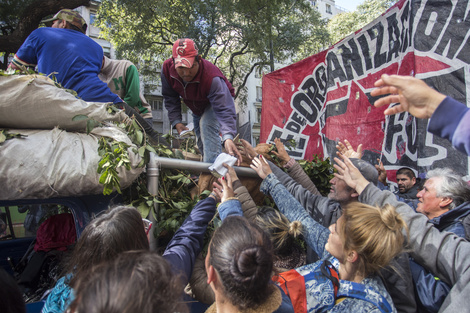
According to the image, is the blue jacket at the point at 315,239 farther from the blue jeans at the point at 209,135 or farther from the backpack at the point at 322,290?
the blue jeans at the point at 209,135

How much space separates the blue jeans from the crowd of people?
175 millimetres

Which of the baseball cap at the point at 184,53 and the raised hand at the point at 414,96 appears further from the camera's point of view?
the baseball cap at the point at 184,53

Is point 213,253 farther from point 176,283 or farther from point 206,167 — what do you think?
point 206,167

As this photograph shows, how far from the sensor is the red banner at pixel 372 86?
329cm

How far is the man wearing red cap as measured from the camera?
2619 mm

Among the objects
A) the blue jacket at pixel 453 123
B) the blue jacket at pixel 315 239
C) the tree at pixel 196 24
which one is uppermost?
the tree at pixel 196 24

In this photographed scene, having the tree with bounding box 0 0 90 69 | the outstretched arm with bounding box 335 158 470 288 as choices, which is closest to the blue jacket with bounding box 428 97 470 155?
the outstretched arm with bounding box 335 158 470 288

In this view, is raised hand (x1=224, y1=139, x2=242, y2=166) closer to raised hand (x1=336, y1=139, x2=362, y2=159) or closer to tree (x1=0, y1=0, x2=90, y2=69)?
raised hand (x1=336, y1=139, x2=362, y2=159)

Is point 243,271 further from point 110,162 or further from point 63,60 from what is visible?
point 63,60

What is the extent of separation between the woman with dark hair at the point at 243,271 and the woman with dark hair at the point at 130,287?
0.28 metres

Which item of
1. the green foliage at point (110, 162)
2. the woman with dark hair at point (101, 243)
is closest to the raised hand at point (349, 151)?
the green foliage at point (110, 162)

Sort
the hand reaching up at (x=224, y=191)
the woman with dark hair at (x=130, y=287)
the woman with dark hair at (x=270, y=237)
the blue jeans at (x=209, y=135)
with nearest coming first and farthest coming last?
the woman with dark hair at (x=130, y=287) < the woman with dark hair at (x=270, y=237) < the hand reaching up at (x=224, y=191) < the blue jeans at (x=209, y=135)

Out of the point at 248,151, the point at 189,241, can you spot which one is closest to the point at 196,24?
the point at 248,151

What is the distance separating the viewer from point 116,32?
13.5 meters
